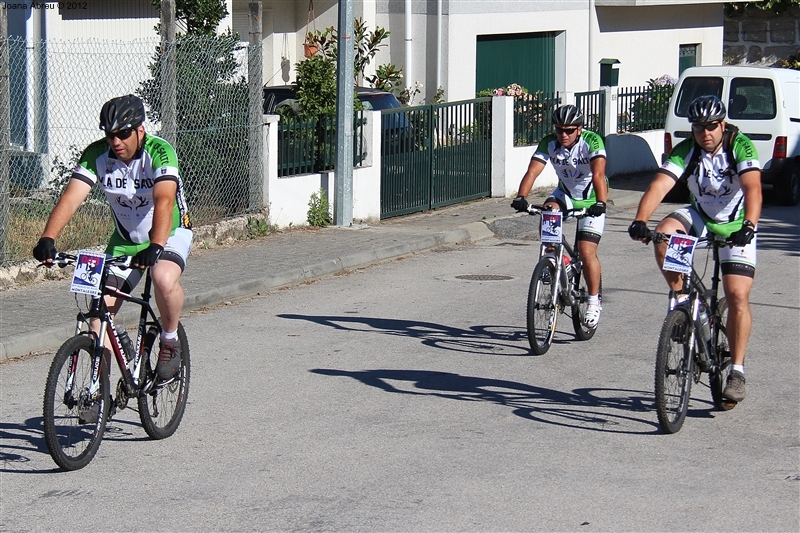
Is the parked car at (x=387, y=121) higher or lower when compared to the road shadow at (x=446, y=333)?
higher

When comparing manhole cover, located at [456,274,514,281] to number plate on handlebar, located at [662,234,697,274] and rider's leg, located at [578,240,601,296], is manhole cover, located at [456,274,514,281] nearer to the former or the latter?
rider's leg, located at [578,240,601,296]

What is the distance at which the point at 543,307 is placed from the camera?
888 centimetres

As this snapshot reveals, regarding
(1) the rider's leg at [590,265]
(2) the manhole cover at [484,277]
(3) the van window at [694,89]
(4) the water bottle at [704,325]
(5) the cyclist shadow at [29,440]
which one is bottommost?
(5) the cyclist shadow at [29,440]

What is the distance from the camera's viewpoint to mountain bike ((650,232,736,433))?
648 cm

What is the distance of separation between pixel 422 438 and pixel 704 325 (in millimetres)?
1749

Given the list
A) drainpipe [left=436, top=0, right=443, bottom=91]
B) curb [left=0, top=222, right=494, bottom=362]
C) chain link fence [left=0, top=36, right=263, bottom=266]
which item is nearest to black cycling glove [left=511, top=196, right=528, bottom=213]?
curb [left=0, top=222, right=494, bottom=362]

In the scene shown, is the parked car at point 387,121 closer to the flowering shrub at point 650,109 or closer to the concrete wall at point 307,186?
the concrete wall at point 307,186

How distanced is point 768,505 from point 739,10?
30.1 metres

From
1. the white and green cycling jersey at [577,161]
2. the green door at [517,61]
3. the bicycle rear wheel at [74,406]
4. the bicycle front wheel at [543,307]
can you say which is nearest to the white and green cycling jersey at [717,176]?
the bicycle front wheel at [543,307]

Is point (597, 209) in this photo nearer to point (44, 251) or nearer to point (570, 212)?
point (570, 212)

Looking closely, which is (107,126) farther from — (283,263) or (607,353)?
(283,263)

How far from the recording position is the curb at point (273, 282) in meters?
9.08

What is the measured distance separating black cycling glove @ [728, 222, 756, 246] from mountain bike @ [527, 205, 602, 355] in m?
2.25

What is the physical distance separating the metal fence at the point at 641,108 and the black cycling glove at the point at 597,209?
12489 mm
